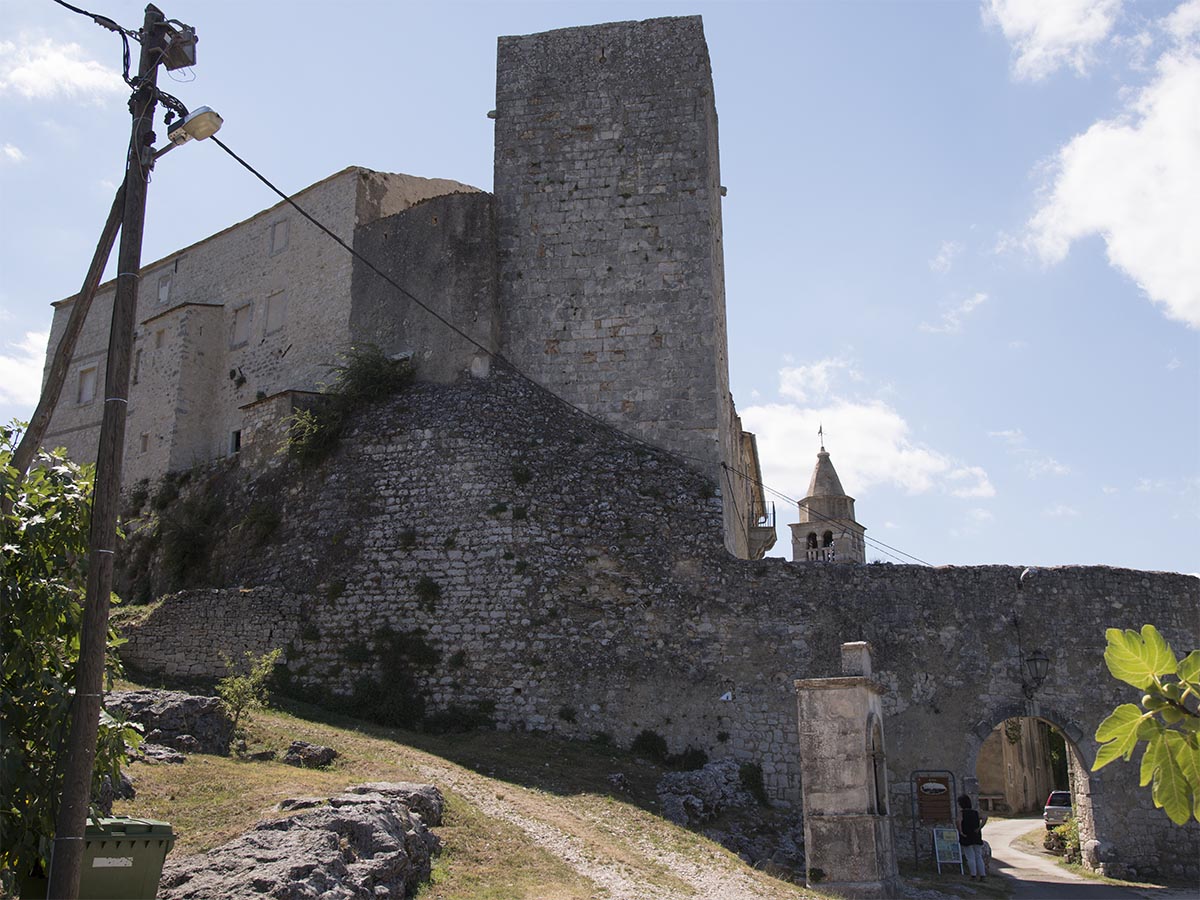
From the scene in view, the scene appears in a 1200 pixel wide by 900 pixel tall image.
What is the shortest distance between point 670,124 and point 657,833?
48.0 ft

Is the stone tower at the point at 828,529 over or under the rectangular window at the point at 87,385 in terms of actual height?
under

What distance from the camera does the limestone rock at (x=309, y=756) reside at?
544 inches

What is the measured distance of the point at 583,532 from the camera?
20016mm

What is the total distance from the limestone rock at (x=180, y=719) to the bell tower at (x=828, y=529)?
2318 cm

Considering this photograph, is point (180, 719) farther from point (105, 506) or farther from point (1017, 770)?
point (1017, 770)

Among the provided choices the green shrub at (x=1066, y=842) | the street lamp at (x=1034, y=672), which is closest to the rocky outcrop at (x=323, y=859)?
the street lamp at (x=1034, y=672)

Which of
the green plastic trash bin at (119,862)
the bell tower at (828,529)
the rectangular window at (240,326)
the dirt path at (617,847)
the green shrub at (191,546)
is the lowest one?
the dirt path at (617,847)

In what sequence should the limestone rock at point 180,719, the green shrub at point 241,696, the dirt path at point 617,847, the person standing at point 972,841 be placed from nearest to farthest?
the dirt path at point 617,847, the limestone rock at point 180,719, the green shrub at point 241,696, the person standing at point 972,841

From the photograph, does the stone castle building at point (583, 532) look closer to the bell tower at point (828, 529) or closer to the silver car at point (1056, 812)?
the silver car at point (1056, 812)

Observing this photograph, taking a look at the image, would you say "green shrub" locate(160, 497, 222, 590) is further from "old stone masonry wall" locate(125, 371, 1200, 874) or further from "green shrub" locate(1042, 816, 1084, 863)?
"green shrub" locate(1042, 816, 1084, 863)

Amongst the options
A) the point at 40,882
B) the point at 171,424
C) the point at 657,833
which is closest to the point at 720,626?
the point at 657,833

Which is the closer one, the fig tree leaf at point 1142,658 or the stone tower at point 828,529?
the fig tree leaf at point 1142,658

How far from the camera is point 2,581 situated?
294 inches

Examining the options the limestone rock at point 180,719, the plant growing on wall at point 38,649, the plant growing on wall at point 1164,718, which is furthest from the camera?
the limestone rock at point 180,719
